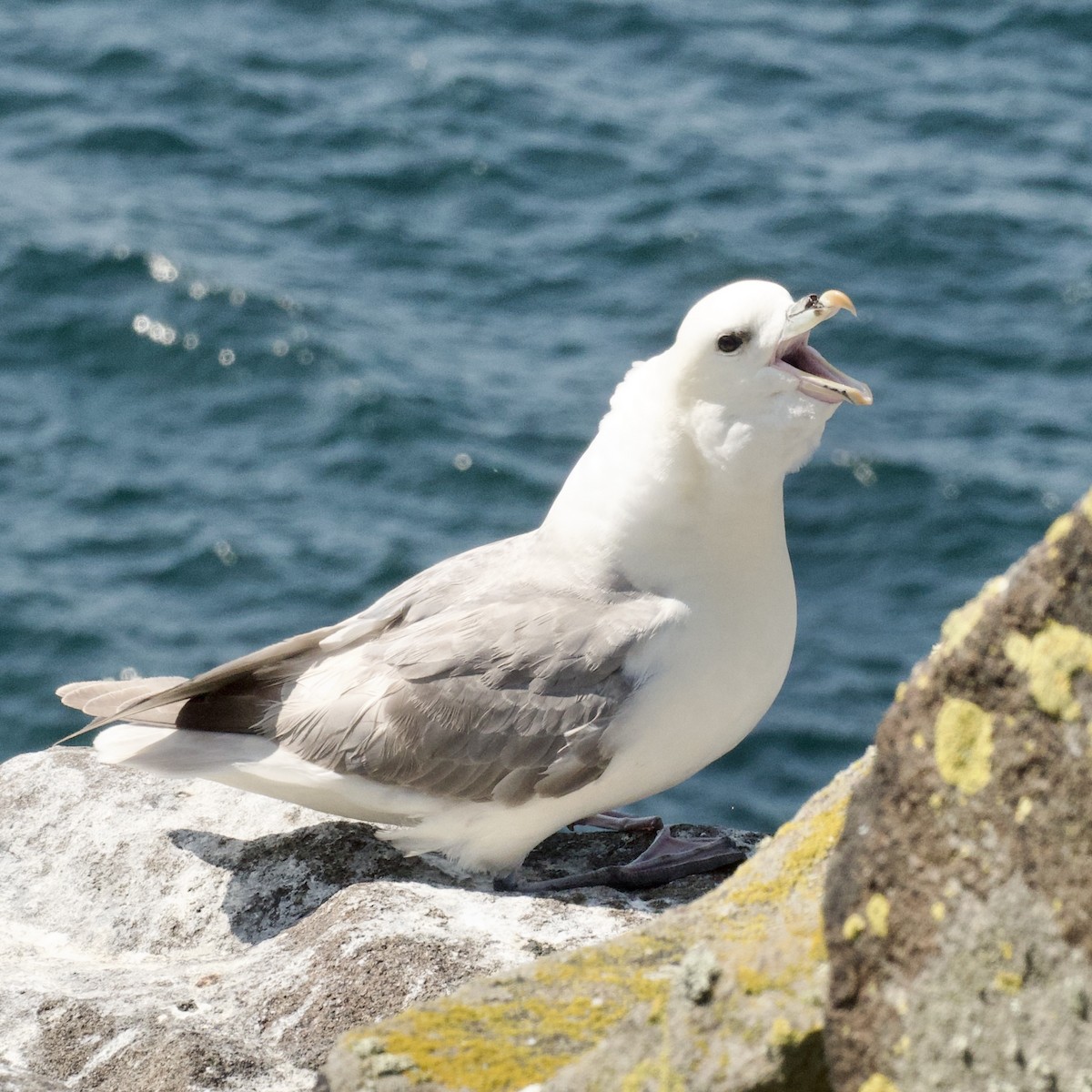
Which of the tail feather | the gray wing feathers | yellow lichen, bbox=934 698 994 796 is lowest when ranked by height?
the tail feather

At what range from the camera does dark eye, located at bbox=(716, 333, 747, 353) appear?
189 inches

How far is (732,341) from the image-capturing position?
4.80 m

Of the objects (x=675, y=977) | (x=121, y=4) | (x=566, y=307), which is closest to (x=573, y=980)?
(x=675, y=977)

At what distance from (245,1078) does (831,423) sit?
9.18m

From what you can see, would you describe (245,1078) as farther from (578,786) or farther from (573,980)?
(578,786)

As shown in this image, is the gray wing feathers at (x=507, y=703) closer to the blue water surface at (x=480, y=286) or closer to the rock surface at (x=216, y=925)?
the rock surface at (x=216, y=925)

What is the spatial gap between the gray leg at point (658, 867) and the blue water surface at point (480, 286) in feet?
14.2

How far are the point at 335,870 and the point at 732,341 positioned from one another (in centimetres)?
196

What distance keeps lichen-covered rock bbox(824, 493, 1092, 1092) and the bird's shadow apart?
222cm

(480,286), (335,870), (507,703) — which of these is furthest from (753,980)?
(480,286)

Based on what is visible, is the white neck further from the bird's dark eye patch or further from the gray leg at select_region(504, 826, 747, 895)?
the gray leg at select_region(504, 826, 747, 895)

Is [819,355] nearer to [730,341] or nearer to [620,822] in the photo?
[730,341]

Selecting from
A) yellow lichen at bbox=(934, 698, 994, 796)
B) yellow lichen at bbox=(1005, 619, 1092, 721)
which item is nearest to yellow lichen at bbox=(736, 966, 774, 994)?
yellow lichen at bbox=(934, 698, 994, 796)

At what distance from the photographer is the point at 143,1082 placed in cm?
380
